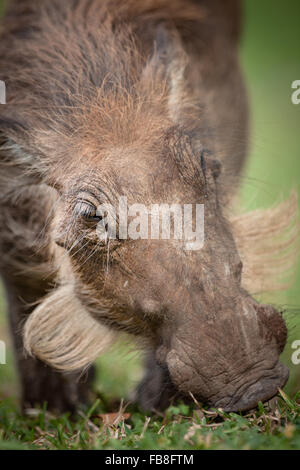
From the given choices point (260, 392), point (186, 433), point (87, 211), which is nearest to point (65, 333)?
point (87, 211)

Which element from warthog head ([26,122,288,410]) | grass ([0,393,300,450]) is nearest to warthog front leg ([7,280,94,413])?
grass ([0,393,300,450])

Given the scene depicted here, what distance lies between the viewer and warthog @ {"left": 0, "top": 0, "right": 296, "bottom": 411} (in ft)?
7.41

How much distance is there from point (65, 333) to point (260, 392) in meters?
1.01

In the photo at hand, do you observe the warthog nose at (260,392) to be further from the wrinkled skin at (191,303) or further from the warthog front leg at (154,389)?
the warthog front leg at (154,389)

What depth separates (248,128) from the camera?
460 cm

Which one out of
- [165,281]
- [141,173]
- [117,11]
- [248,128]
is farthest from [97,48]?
[248,128]

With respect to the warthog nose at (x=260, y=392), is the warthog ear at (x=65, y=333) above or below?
above

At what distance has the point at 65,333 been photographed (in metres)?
2.80

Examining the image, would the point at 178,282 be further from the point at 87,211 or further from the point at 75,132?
the point at 75,132

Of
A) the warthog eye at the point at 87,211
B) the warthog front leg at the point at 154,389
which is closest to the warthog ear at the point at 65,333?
the warthog front leg at the point at 154,389

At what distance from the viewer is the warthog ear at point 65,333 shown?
272 cm

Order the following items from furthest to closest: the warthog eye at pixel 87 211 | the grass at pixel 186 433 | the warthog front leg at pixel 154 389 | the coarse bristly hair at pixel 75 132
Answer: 1. the coarse bristly hair at pixel 75 132
2. the warthog front leg at pixel 154 389
3. the warthog eye at pixel 87 211
4. the grass at pixel 186 433

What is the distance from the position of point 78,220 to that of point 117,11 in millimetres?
1544

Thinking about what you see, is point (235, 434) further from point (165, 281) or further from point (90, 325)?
point (90, 325)
